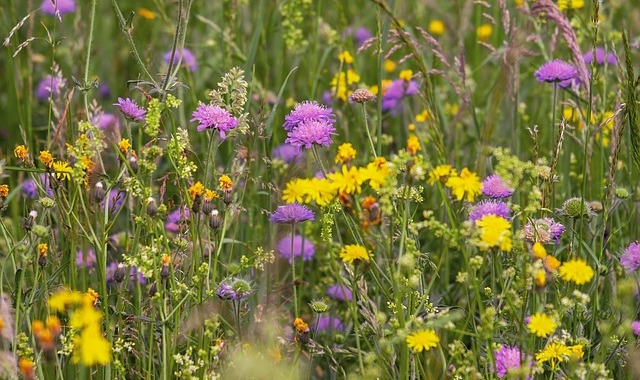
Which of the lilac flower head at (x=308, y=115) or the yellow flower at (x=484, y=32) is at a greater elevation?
the lilac flower head at (x=308, y=115)

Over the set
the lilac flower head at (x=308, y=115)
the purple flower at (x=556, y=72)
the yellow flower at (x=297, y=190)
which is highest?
the purple flower at (x=556, y=72)

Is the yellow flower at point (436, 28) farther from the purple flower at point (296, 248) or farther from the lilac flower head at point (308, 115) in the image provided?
the lilac flower head at point (308, 115)

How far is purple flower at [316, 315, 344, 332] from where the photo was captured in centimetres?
229

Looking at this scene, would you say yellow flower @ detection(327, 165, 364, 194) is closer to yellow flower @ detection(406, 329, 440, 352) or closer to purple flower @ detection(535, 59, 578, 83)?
yellow flower @ detection(406, 329, 440, 352)

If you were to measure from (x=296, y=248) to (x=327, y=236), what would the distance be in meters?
0.81

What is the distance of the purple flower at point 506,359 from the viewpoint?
1.73 meters

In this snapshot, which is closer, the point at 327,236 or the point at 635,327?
the point at 327,236

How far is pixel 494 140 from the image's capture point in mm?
3076

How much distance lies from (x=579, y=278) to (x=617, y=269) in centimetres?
77

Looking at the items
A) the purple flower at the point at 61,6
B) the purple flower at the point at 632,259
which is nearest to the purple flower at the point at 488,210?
the purple flower at the point at 632,259

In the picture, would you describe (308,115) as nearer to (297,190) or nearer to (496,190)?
(297,190)

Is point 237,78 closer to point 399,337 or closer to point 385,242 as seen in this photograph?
point 385,242

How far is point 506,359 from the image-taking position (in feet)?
5.71

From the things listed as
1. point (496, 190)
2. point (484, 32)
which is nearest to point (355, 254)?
point (496, 190)
